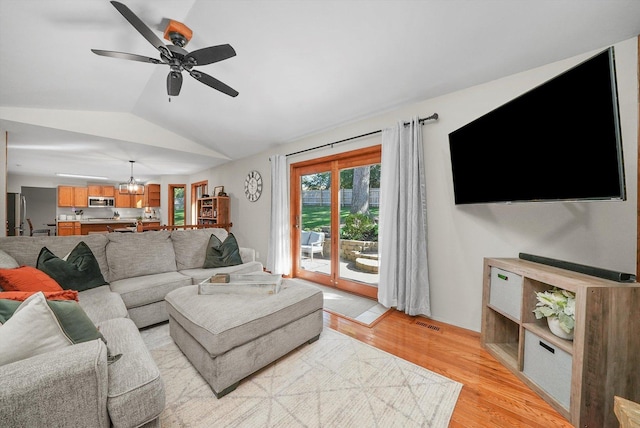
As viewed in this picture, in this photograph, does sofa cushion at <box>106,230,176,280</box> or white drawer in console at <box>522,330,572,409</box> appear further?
sofa cushion at <box>106,230,176,280</box>

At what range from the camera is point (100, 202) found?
7508mm

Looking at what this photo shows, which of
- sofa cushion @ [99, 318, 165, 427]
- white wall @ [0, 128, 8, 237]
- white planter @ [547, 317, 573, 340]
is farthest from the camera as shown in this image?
white wall @ [0, 128, 8, 237]

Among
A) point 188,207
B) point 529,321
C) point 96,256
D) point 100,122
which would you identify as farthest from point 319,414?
point 188,207

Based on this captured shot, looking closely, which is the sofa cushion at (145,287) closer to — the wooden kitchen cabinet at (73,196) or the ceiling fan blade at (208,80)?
the ceiling fan blade at (208,80)

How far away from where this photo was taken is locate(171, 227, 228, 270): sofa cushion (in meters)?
3.02

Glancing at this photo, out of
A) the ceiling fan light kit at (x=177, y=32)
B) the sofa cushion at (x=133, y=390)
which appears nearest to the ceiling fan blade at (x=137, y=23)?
the ceiling fan light kit at (x=177, y=32)

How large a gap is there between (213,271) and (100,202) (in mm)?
7409

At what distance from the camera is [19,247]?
6.86 ft

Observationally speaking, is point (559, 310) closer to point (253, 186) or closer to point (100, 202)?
point (253, 186)

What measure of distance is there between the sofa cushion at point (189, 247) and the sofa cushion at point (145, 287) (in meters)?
0.39

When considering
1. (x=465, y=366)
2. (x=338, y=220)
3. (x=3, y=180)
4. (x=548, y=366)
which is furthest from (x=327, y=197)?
(x=3, y=180)

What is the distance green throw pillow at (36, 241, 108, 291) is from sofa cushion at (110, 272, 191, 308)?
18cm

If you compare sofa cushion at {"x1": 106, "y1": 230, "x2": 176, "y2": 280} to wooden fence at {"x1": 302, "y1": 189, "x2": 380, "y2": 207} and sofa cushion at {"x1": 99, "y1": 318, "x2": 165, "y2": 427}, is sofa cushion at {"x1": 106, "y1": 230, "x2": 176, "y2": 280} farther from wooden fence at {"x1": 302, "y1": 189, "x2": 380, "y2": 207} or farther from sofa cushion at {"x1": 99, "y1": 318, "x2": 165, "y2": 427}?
wooden fence at {"x1": 302, "y1": 189, "x2": 380, "y2": 207}

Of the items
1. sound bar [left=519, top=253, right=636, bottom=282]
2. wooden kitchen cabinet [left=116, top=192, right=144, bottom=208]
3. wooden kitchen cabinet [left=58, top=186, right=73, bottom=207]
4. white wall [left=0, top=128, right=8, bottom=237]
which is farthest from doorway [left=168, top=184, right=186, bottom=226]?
sound bar [left=519, top=253, right=636, bottom=282]
